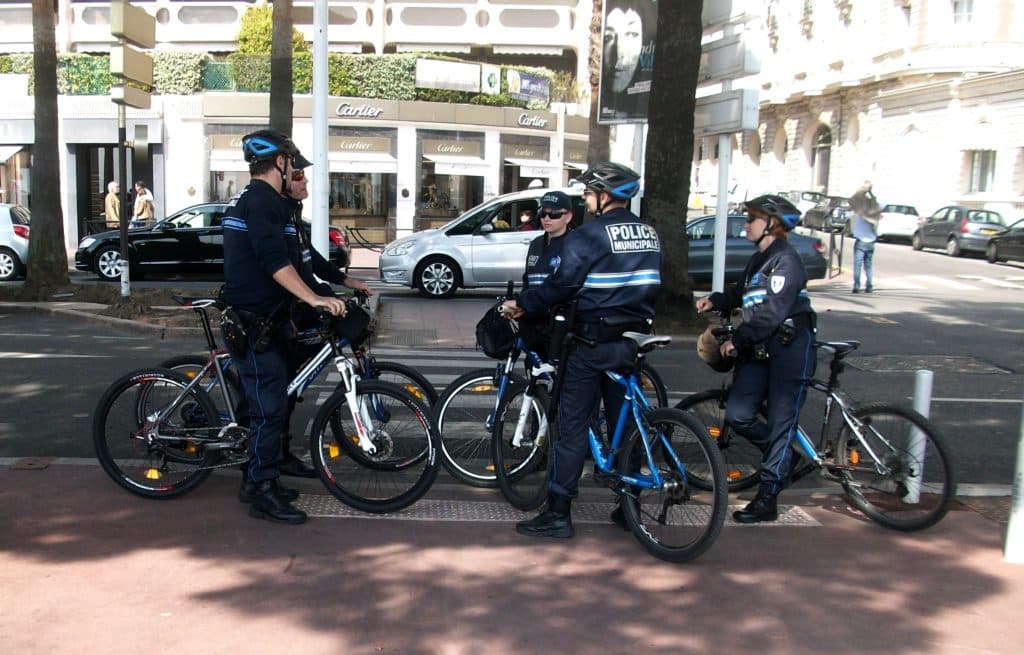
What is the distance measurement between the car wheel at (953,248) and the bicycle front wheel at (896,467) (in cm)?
2732

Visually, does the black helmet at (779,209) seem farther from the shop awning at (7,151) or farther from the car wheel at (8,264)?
the shop awning at (7,151)

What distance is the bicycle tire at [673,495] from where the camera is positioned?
4.65 meters

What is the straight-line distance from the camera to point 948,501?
5.07 meters

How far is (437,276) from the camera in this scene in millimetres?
A: 16859

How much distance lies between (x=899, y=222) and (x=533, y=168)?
13.1m

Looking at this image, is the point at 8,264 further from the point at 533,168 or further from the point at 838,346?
the point at 533,168

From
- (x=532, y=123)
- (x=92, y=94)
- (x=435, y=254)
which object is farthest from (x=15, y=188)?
(x=435, y=254)

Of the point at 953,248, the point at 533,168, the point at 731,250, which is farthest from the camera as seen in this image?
the point at 533,168

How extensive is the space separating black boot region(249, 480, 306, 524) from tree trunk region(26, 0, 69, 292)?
1092 cm

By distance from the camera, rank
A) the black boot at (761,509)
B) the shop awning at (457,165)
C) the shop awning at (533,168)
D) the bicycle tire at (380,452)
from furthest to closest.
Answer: the shop awning at (533,168)
the shop awning at (457,165)
the black boot at (761,509)
the bicycle tire at (380,452)

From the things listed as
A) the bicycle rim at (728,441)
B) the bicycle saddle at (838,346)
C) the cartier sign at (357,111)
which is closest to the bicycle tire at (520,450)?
the bicycle rim at (728,441)

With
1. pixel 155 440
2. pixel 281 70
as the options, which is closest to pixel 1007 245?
pixel 281 70

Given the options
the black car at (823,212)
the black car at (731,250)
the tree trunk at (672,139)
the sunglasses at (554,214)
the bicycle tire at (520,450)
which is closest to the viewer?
the bicycle tire at (520,450)

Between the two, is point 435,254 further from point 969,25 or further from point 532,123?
point 969,25
